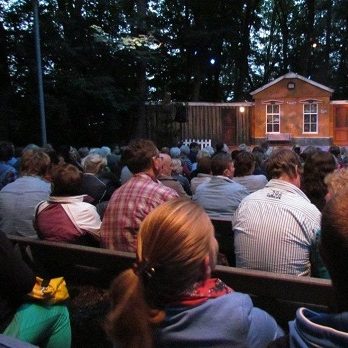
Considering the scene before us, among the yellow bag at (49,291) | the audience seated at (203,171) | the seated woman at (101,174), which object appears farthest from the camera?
the audience seated at (203,171)

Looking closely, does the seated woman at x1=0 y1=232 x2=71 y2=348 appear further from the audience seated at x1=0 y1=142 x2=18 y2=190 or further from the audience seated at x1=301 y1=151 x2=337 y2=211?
the audience seated at x1=0 y1=142 x2=18 y2=190

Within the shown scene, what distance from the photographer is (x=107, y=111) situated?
24.0m

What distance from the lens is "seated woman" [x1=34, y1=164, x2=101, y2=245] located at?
3896 millimetres

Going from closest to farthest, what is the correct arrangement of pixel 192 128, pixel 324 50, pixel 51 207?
pixel 51 207 → pixel 192 128 → pixel 324 50

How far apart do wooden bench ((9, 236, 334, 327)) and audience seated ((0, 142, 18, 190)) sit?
3.06 meters

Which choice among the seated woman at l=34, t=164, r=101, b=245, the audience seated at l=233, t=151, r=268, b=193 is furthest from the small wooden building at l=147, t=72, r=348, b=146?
the seated woman at l=34, t=164, r=101, b=245

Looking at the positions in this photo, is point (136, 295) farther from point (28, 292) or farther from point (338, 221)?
point (28, 292)

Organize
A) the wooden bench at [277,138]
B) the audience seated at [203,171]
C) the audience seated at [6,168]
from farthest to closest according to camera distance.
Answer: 1. the wooden bench at [277,138]
2. the audience seated at [6,168]
3. the audience seated at [203,171]

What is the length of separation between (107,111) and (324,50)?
24.7m

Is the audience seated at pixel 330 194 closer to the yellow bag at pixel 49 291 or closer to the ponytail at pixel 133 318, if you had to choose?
the yellow bag at pixel 49 291

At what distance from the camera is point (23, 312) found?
2740 millimetres

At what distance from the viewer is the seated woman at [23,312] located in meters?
2.51

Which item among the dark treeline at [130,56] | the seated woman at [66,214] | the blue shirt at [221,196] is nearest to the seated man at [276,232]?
the seated woman at [66,214]

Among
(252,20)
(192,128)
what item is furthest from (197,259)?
(252,20)
